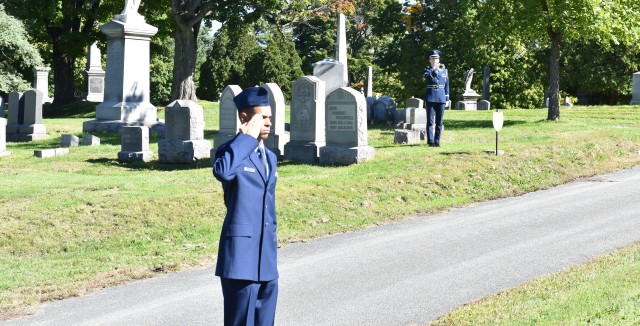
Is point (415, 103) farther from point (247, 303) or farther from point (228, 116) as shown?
point (247, 303)

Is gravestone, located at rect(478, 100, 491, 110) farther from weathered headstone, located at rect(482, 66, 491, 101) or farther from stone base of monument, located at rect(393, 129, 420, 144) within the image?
stone base of monument, located at rect(393, 129, 420, 144)

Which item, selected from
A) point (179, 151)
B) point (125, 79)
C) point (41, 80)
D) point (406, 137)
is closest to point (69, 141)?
point (125, 79)

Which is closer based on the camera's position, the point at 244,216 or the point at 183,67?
the point at 244,216

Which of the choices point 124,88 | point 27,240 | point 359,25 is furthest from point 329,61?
point 359,25

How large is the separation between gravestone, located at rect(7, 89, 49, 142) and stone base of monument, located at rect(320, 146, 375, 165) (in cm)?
1073

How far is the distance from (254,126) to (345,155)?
38.6 ft

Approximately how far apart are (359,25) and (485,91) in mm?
19830

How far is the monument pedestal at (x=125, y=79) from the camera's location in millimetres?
25906

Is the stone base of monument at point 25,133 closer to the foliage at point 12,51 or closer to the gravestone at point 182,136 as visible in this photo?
the gravestone at point 182,136

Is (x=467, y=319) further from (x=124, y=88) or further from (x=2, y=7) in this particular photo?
(x=2, y=7)

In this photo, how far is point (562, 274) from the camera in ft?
29.3

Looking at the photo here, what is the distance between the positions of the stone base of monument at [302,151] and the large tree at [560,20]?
34.3ft

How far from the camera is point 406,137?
67.3 feet

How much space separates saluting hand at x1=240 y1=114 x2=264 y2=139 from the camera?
18.6 ft
